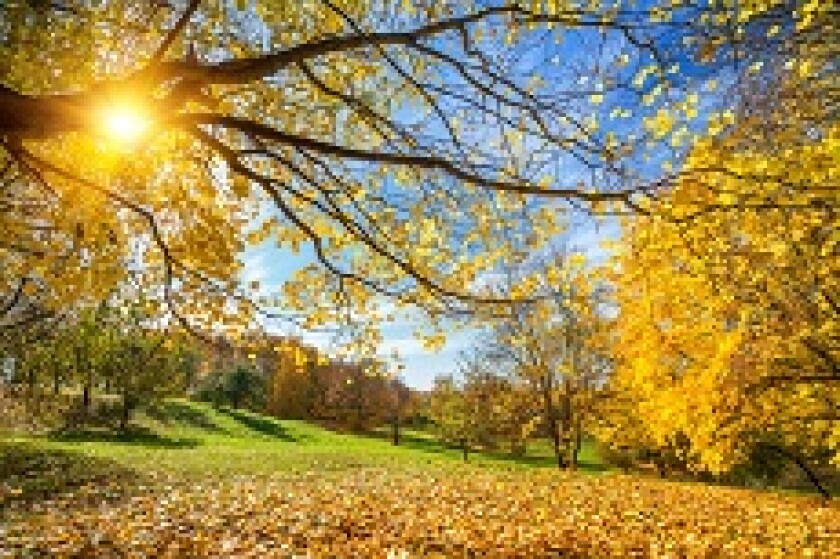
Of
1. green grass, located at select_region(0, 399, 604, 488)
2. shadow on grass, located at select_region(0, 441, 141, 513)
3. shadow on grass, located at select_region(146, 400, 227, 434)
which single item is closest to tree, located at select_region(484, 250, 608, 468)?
green grass, located at select_region(0, 399, 604, 488)

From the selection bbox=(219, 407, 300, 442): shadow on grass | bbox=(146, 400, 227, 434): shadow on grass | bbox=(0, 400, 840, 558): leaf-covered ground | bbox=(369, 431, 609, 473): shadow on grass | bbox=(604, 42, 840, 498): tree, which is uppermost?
bbox=(604, 42, 840, 498): tree

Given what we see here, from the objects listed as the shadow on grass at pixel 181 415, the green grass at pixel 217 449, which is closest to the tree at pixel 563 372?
the green grass at pixel 217 449

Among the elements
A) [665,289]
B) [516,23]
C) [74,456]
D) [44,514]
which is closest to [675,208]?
[516,23]

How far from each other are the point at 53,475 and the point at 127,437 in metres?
18.9

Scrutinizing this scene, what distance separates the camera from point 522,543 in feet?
21.7

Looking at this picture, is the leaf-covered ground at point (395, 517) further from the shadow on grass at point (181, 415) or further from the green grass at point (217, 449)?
the shadow on grass at point (181, 415)

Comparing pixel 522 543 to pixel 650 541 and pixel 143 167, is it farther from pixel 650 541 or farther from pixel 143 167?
pixel 143 167

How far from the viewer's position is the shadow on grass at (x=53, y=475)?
35.9 feet

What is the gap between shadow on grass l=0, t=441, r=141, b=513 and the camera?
10945 mm

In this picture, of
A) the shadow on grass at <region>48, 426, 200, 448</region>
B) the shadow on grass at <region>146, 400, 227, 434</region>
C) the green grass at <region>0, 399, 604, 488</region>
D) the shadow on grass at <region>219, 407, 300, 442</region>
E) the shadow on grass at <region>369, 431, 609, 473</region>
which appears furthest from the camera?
the shadow on grass at <region>369, 431, 609, 473</region>

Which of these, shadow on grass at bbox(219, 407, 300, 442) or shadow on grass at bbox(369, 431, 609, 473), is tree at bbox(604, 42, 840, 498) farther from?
shadow on grass at bbox(219, 407, 300, 442)

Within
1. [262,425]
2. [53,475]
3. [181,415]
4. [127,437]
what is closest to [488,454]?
[262,425]

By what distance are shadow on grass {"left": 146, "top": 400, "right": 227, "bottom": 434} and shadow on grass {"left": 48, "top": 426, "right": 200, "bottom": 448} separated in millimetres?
5186

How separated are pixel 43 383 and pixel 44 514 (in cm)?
4495
